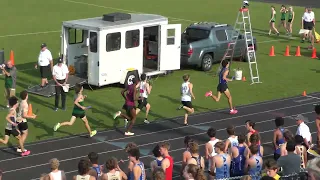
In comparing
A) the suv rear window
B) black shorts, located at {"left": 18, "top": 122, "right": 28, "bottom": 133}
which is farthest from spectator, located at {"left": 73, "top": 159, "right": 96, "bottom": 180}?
the suv rear window

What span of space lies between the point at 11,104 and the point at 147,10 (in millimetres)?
26830

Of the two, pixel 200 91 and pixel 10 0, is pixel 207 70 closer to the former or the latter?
pixel 200 91

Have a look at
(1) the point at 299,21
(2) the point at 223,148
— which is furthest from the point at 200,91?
(1) the point at 299,21

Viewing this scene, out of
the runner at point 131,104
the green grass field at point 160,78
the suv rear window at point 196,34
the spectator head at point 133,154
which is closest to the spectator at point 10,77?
the green grass field at point 160,78

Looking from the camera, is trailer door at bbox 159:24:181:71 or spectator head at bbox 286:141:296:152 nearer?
spectator head at bbox 286:141:296:152

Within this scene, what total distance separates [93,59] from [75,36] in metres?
1.81

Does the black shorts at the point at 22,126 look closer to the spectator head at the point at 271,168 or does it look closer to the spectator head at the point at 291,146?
the spectator head at the point at 291,146

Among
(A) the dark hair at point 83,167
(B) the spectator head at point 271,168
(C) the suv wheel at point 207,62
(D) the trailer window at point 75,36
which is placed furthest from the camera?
(C) the suv wheel at point 207,62

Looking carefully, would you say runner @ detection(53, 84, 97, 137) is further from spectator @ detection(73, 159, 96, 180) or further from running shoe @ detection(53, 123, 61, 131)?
spectator @ detection(73, 159, 96, 180)

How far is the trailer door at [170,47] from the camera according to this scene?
25.1m

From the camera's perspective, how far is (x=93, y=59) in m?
22.9

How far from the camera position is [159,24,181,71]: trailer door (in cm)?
2509

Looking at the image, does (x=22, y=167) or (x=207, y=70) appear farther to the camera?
(x=207, y=70)

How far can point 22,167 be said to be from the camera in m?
15.6
